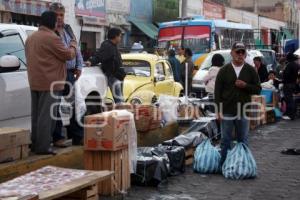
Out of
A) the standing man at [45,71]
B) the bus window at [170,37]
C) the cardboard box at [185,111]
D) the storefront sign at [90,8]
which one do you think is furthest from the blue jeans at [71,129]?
the storefront sign at [90,8]

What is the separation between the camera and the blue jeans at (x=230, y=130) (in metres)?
8.59

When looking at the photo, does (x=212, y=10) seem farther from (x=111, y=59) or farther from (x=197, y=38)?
(x=111, y=59)

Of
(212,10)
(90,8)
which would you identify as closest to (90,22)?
(90,8)

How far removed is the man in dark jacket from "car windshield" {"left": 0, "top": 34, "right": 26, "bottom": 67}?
A: 886 cm

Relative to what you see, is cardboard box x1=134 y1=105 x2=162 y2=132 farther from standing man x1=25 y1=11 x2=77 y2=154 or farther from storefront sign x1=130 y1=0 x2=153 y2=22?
storefront sign x1=130 y1=0 x2=153 y2=22

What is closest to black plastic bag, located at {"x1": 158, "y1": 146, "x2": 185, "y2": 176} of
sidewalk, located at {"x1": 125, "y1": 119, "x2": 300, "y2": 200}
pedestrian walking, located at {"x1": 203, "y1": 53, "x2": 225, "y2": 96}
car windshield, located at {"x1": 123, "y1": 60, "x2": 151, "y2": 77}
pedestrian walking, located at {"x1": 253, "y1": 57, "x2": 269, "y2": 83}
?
sidewalk, located at {"x1": 125, "y1": 119, "x2": 300, "y2": 200}

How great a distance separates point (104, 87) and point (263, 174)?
118 inches

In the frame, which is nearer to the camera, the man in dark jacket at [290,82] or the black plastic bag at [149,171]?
the black plastic bag at [149,171]

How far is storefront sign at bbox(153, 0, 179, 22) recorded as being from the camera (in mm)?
34625

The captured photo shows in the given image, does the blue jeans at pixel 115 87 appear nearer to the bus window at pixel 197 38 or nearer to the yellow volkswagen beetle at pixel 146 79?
the yellow volkswagen beetle at pixel 146 79

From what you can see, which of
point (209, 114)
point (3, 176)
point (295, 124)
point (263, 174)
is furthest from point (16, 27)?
point (295, 124)

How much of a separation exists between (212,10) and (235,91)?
1437 inches

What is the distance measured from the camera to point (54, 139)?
8.29 meters

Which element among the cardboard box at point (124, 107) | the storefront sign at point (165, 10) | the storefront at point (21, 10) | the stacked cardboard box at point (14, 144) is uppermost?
the storefront sign at point (165, 10)
